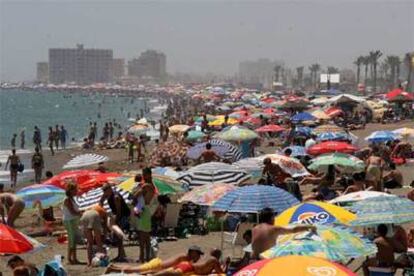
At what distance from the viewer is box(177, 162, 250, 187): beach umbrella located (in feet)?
42.4

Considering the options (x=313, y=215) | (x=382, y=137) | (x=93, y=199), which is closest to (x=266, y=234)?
(x=313, y=215)

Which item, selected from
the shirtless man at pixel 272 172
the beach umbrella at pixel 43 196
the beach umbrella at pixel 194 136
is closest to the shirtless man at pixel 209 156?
the shirtless man at pixel 272 172

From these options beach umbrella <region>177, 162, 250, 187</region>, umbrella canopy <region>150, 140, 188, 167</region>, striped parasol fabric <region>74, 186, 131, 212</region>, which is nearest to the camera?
striped parasol fabric <region>74, 186, 131, 212</region>

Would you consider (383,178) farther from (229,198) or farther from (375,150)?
(229,198)

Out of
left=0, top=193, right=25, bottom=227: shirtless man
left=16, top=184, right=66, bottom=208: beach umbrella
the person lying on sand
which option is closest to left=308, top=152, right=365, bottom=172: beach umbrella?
left=16, top=184, right=66, bottom=208: beach umbrella

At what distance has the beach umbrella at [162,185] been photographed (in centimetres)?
1189

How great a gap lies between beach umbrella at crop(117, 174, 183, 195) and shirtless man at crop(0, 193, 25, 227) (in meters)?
1.86

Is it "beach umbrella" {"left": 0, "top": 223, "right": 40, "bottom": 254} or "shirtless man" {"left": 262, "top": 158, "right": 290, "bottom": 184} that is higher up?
"beach umbrella" {"left": 0, "top": 223, "right": 40, "bottom": 254}

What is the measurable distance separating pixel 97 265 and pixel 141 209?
1.00 m

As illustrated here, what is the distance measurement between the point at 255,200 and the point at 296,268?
4.29 metres

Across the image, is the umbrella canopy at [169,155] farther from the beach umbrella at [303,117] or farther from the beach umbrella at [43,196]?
the beach umbrella at [43,196]

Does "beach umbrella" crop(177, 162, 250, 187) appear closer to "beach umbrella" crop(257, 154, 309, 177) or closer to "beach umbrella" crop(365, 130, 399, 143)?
"beach umbrella" crop(257, 154, 309, 177)

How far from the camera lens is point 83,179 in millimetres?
13883

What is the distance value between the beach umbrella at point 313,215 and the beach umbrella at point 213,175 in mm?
4356
